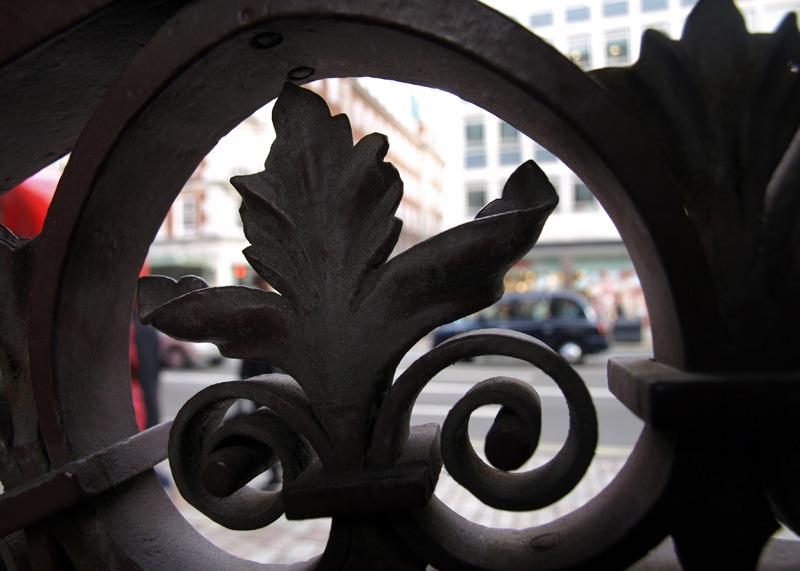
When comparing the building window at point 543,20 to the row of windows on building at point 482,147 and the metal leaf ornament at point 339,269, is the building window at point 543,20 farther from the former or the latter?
the metal leaf ornament at point 339,269

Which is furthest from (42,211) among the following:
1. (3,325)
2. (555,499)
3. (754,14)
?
(754,14)

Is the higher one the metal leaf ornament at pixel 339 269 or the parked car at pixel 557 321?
the metal leaf ornament at pixel 339 269

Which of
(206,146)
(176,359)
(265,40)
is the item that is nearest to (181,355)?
(176,359)

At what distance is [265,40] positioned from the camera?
0.68m

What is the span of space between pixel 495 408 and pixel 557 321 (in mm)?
4922

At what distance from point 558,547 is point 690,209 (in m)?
0.41

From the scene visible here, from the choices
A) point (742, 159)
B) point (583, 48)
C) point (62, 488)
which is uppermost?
point (583, 48)

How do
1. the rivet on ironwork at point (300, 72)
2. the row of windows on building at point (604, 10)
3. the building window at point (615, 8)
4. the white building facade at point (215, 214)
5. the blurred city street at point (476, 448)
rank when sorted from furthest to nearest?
the white building facade at point (215, 214) → the building window at point (615, 8) → the row of windows on building at point (604, 10) → the blurred city street at point (476, 448) → the rivet on ironwork at point (300, 72)

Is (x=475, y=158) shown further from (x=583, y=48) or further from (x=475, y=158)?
(x=583, y=48)

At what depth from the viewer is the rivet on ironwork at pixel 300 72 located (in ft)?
2.60

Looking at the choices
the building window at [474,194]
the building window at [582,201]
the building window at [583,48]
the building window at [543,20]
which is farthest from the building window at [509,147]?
the building window at [543,20]

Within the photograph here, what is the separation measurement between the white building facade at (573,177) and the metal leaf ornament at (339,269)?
17497 mm

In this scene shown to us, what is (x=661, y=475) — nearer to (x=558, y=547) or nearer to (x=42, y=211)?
(x=558, y=547)

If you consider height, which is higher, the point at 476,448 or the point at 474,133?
the point at 474,133
